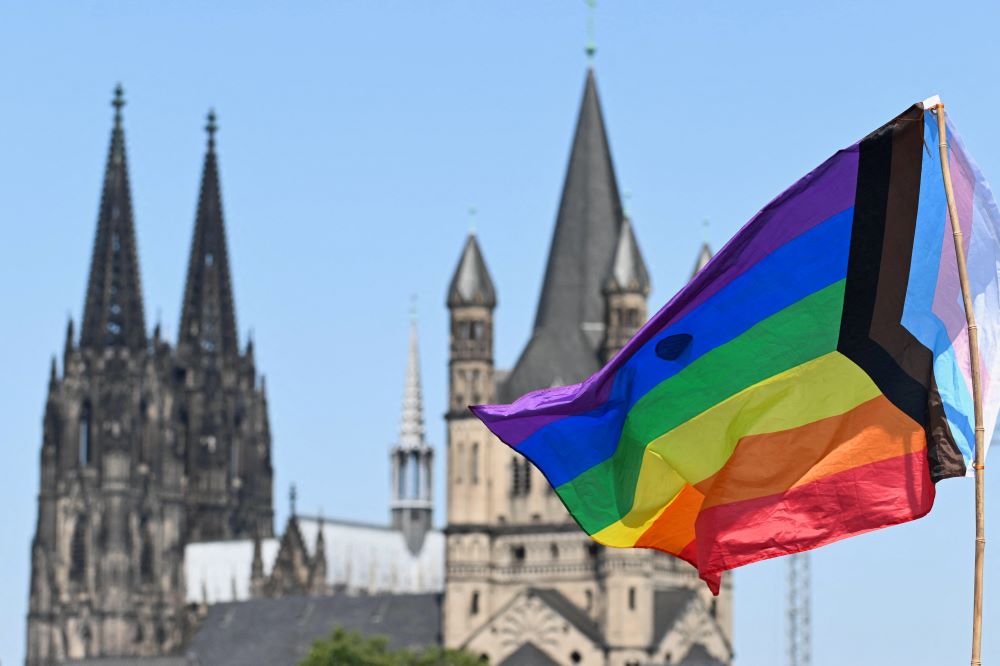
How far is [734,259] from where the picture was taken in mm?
24188

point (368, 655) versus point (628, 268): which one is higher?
point (628, 268)

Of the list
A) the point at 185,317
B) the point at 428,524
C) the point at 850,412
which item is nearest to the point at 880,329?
the point at 850,412

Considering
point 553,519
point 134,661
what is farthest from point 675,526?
point 134,661

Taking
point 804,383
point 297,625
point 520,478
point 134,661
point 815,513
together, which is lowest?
point 134,661

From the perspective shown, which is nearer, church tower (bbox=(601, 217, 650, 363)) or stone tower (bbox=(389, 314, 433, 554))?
church tower (bbox=(601, 217, 650, 363))

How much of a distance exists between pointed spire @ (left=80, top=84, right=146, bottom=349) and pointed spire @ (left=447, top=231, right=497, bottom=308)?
38641mm

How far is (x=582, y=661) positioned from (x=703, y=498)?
86020mm

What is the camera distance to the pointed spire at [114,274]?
14788cm

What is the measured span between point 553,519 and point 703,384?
87803 millimetres

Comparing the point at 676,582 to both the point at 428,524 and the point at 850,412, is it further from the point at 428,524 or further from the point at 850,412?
the point at 850,412

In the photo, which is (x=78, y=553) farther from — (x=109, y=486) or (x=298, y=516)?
(x=298, y=516)

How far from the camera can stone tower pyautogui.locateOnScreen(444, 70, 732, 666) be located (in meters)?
110

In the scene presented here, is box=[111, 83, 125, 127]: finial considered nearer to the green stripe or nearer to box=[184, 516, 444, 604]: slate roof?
box=[184, 516, 444, 604]: slate roof

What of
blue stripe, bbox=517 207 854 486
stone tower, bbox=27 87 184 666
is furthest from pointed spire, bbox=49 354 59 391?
blue stripe, bbox=517 207 854 486
